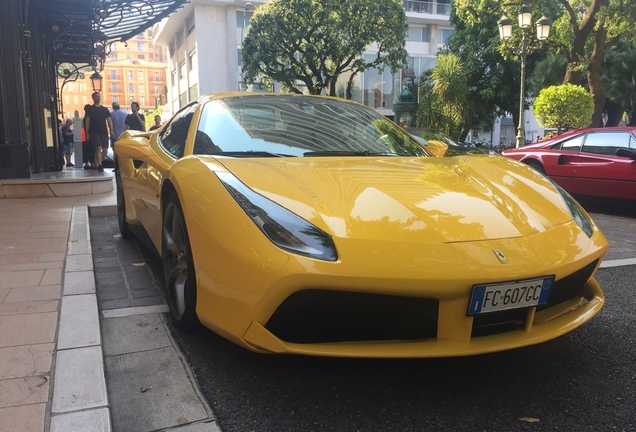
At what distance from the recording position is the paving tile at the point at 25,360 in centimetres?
215

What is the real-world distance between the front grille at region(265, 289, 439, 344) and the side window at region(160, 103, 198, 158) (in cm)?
149

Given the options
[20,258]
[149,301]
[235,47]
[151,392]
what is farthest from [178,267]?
[235,47]

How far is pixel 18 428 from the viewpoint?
1.75 meters

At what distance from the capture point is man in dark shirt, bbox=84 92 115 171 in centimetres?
1250

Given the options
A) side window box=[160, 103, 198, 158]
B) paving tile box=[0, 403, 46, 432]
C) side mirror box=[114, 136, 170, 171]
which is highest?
side window box=[160, 103, 198, 158]

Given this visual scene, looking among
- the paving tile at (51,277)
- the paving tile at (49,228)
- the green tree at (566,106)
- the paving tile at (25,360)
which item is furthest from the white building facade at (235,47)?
the paving tile at (25,360)

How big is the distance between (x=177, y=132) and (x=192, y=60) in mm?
39970

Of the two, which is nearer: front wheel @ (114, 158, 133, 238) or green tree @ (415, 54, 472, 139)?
front wheel @ (114, 158, 133, 238)

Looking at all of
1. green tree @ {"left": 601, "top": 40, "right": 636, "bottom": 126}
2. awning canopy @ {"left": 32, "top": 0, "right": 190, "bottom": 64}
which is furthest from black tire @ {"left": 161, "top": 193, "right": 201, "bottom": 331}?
green tree @ {"left": 601, "top": 40, "right": 636, "bottom": 126}

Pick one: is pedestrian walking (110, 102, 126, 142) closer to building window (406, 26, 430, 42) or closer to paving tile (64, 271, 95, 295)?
paving tile (64, 271, 95, 295)

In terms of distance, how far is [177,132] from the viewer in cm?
352

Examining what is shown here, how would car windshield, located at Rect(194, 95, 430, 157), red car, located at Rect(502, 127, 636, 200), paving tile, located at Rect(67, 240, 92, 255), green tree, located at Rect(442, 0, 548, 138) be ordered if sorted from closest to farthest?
1. car windshield, located at Rect(194, 95, 430, 157)
2. paving tile, located at Rect(67, 240, 92, 255)
3. red car, located at Rect(502, 127, 636, 200)
4. green tree, located at Rect(442, 0, 548, 138)

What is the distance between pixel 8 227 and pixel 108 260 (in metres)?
1.91

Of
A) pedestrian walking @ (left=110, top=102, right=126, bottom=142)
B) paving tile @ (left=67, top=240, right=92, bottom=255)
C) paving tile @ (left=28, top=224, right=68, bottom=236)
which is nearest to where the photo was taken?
paving tile @ (left=67, top=240, right=92, bottom=255)
